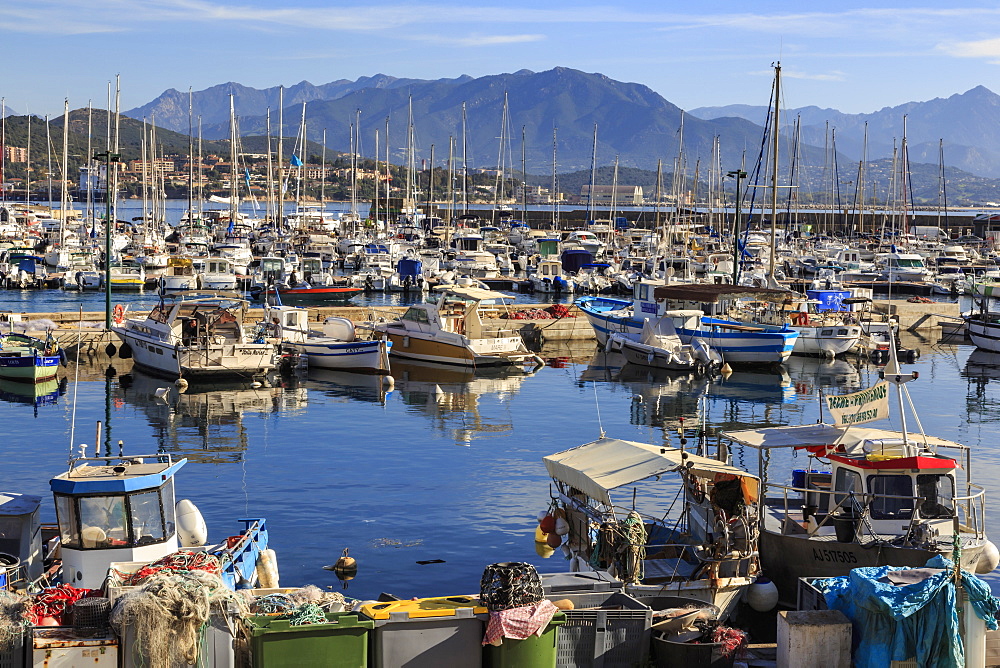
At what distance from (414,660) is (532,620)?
139cm

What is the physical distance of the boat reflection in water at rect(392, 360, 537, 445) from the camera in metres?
35.1

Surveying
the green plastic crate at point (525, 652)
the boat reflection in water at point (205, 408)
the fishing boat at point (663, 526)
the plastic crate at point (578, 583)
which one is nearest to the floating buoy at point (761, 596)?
the fishing boat at point (663, 526)

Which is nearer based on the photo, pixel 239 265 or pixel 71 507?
pixel 71 507

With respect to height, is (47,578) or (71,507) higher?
(71,507)

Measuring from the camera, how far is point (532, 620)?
43.5 ft

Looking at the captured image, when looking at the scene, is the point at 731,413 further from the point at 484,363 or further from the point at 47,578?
the point at 47,578

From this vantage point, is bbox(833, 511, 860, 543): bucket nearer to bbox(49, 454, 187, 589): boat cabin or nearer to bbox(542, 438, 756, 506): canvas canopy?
bbox(542, 438, 756, 506): canvas canopy

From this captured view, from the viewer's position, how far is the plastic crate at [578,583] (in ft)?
49.3

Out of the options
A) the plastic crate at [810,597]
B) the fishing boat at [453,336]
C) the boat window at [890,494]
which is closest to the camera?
the plastic crate at [810,597]

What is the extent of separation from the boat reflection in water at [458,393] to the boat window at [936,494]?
54.4ft

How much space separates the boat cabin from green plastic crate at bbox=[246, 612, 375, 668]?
369 centimetres

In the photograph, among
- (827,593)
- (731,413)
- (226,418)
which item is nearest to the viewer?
(827,593)

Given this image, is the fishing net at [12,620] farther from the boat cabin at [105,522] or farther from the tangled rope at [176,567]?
the boat cabin at [105,522]

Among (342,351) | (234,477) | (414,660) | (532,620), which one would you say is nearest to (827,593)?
(532,620)
